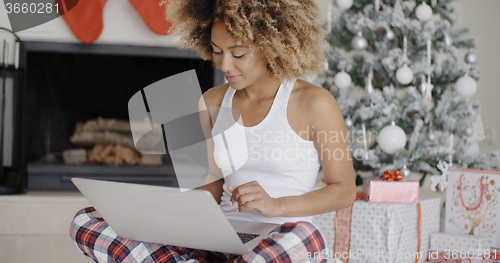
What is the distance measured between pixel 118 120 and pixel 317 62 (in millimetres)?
1233

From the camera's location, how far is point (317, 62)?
3.04 feet

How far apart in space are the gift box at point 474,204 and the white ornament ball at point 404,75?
0.37m

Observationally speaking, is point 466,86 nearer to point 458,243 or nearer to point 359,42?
point 359,42

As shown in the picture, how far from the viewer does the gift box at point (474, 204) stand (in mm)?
1236

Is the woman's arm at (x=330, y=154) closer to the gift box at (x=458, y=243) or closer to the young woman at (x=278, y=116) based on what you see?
the young woman at (x=278, y=116)

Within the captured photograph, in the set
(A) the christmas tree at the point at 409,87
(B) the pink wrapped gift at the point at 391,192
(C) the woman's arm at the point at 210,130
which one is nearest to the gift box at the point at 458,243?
(B) the pink wrapped gift at the point at 391,192

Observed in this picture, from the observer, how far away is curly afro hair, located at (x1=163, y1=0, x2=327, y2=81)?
825 millimetres

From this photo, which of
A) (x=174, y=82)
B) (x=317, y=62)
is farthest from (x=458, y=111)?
(x=174, y=82)

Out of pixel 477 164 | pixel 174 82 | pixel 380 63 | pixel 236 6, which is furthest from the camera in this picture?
pixel 174 82

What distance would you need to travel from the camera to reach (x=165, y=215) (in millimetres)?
592

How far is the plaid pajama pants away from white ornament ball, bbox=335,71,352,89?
1007mm

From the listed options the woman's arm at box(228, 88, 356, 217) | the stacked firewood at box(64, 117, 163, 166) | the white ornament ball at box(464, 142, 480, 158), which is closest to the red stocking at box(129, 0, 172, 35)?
the stacked firewood at box(64, 117, 163, 166)

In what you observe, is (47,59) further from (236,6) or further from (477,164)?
(477,164)

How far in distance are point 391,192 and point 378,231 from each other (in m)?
0.13
